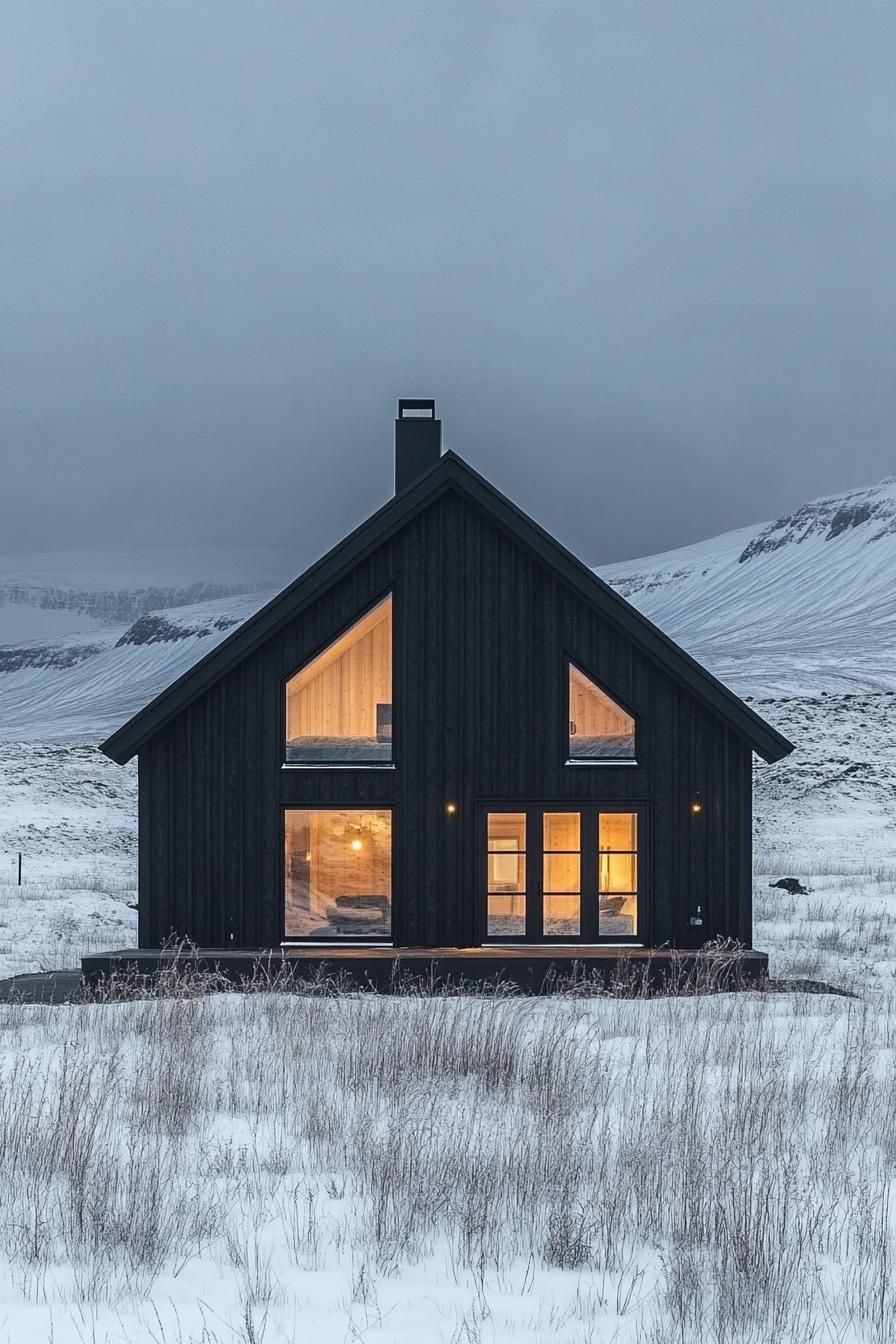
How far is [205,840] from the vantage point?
1517 centimetres

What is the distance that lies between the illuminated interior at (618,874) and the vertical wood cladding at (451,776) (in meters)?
0.25

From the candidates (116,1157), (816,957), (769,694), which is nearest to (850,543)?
(769,694)

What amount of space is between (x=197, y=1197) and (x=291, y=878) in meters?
9.36

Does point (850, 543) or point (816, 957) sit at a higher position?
point (850, 543)

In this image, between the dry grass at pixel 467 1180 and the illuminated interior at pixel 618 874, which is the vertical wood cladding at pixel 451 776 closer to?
the illuminated interior at pixel 618 874

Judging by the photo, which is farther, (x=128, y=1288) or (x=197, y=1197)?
(x=197, y=1197)

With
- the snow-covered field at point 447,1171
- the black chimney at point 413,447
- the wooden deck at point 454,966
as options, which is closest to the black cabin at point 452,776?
the wooden deck at point 454,966

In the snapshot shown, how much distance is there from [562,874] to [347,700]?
11.6ft

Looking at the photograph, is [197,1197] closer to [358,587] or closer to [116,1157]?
[116,1157]

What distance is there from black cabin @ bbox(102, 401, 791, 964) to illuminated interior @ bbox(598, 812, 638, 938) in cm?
3

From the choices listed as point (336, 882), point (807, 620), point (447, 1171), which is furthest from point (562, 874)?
point (807, 620)

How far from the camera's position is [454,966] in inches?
556

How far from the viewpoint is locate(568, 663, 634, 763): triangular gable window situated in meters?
15.3

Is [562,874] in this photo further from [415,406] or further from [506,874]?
[415,406]
